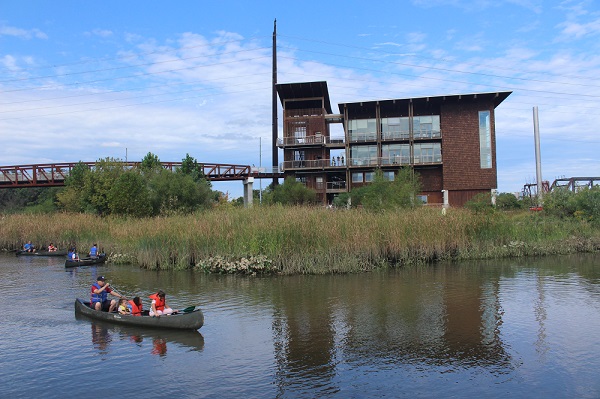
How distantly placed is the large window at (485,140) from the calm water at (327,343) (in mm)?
43030

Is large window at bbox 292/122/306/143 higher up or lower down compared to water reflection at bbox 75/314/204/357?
higher up

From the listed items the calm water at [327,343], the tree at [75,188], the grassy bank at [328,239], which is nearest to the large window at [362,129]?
the tree at [75,188]

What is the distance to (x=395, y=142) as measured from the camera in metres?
63.0

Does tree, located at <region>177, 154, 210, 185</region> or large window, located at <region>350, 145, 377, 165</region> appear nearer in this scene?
tree, located at <region>177, 154, 210, 185</region>

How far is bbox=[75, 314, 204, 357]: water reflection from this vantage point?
11.7 metres

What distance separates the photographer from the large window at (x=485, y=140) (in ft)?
199

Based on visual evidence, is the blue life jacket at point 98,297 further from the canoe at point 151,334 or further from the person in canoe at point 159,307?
the person in canoe at point 159,307

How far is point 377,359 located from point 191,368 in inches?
151

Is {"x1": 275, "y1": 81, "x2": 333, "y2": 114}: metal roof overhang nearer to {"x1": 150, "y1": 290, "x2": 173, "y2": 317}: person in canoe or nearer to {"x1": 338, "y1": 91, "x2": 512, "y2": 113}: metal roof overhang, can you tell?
{"x1": 338, "y1": 91, "x2": 512, "y2": 113}: metal roof overhang

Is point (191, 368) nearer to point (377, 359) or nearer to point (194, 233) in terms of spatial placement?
point (377, 359)

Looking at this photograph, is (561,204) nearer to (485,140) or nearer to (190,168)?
(485,140)

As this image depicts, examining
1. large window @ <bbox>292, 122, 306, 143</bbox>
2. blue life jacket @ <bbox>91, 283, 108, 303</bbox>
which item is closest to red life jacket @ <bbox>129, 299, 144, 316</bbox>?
blue life jacket @ <bbox>91, 283, 108, 303</bbox>

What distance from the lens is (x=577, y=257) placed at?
26.4 m

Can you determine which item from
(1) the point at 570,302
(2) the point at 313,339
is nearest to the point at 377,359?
(2) the point at 313,339
